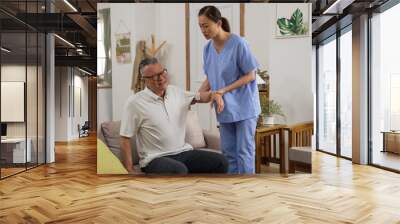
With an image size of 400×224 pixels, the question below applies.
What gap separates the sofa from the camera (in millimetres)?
5961

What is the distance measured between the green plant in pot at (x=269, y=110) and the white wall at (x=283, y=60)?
90 mm

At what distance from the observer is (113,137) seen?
609 cm

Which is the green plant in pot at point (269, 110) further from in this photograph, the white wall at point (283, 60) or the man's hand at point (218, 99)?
the man's hand at point (218, 99)

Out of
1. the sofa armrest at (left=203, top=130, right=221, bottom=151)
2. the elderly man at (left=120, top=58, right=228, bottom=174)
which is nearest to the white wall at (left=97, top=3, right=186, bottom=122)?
the elderly man at (left=120, top=58, right=228, bottom=174)

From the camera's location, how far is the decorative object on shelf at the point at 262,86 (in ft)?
19.9

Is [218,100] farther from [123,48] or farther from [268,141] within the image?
[123,48]

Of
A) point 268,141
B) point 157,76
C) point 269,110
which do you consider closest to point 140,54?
point 157,76

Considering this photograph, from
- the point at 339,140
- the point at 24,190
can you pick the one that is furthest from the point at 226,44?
the point at 339,140

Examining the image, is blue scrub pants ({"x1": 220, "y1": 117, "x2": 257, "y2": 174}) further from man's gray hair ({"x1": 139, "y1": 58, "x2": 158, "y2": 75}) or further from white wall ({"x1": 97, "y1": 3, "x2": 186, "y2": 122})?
man's gray hair ({"x1": 139, "y1": 58, "x2": 158, "y2": 75})

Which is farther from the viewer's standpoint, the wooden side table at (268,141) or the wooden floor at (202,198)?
the wooden side table at (268,141)

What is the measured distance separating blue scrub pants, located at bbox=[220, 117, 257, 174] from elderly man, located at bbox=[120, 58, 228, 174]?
132 millimetres

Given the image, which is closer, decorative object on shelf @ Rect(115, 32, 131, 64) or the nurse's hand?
the nurse's hand

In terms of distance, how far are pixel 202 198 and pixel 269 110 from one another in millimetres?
2021

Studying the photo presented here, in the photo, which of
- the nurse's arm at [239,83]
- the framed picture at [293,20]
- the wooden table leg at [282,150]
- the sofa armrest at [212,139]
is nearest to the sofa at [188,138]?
the sofa armrest at [212,139]
